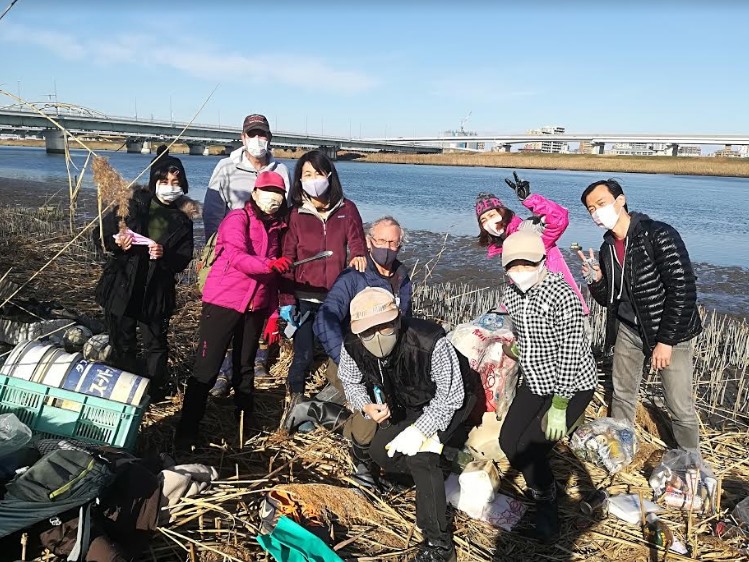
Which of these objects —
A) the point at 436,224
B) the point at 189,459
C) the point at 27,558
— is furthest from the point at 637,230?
the point at 436,224

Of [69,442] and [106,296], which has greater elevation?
[106,296]

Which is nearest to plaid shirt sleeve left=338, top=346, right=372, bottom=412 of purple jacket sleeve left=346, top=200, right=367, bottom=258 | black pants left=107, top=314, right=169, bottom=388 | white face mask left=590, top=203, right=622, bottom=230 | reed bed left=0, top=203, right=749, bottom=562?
reed bed left=0, top=203, right=749, bottom=562

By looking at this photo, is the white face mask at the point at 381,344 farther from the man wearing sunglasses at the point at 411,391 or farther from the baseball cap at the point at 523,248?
the baseball cap at the point at 523,248

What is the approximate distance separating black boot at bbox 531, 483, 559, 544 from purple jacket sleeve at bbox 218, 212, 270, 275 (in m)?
2.12

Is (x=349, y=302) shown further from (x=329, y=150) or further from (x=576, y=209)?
(x=329, y=150)

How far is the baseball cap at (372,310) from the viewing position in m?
2.83

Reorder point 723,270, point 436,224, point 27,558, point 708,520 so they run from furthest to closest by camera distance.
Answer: point 436,224, point 723,270, point 708,520, point 27,558

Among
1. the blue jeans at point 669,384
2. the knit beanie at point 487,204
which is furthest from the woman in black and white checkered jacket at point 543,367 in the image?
the knit beanie at point 487,204

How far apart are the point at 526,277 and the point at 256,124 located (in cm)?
251

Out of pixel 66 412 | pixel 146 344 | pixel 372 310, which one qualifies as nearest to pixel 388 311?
pixel 372 310

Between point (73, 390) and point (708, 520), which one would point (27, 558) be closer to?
point (73, 390)

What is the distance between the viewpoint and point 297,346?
4.39 meters

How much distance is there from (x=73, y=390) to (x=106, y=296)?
1.12 meters

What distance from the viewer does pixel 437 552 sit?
9.32ft
